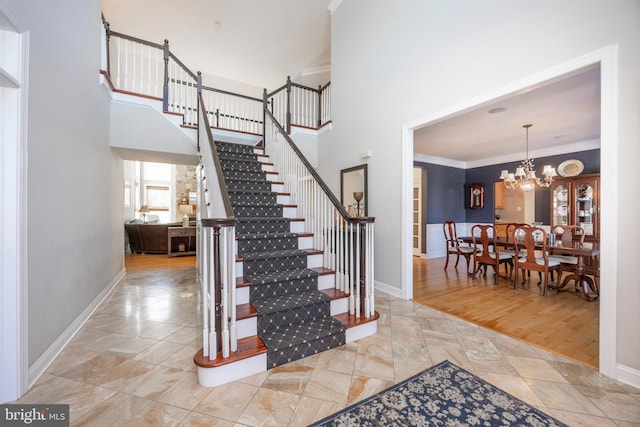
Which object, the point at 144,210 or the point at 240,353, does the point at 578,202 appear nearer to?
the point at 240,353

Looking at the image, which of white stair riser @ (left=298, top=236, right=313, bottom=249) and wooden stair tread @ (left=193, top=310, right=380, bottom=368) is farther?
white stair riser @ (left=298, top=236, right=313, bottom=249)

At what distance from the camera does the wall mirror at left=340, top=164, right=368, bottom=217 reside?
13.6 ft

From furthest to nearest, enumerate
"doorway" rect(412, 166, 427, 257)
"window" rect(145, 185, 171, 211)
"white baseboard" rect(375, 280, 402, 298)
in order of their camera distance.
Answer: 1. "window" rect(145, 185, 171, 211)
2. "doorway" rect(412, 166, 427, 257)
3. "white baseboard" rect(375, 280, 402, 298)

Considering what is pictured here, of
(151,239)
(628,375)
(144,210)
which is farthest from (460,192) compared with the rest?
(144,210)

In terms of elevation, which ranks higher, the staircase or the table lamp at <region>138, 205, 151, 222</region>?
the table lamp at <region>138, 205, 151, 222</region>

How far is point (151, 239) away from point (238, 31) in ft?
18.4

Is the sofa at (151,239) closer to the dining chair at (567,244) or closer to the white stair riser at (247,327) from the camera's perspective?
the white stair riser at (247,327)

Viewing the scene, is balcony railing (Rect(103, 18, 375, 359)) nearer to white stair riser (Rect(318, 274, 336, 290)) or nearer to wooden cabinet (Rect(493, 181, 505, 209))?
white stair riser (Rect(318, 274, 336, 290))

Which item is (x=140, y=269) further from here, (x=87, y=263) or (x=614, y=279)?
(x=614, y=279)

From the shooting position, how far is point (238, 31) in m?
5.78

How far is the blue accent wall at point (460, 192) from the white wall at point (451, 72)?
12.2 feet

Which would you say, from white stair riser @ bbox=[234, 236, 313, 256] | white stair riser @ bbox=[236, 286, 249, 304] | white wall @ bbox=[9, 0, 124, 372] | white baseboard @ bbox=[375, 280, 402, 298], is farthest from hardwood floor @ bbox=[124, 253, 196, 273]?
white baseboard @ bbox=[375, 280, 402, 298]

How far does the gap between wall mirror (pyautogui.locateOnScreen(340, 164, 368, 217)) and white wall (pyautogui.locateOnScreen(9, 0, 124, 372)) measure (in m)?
3.46

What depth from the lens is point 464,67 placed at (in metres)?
2.80
